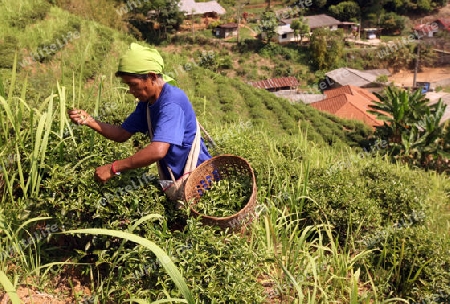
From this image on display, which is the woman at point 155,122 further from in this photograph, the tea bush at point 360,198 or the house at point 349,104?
the house at point 349,104

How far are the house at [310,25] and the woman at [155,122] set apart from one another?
3515 cm

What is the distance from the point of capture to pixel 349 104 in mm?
24469

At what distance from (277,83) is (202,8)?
1503 cm

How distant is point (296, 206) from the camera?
121 inches

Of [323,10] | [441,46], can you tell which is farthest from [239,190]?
[323,10]

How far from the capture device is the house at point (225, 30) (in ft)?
119

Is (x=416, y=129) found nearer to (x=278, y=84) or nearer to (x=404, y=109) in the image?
(x=404, y=109)

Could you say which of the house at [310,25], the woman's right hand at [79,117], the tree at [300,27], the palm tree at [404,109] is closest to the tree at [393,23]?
the house at [310,25]

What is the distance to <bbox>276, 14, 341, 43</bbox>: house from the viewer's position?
36.2 m

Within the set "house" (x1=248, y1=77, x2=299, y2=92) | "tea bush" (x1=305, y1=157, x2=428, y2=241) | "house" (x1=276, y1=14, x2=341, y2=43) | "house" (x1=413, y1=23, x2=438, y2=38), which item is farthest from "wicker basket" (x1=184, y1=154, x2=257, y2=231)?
"house" (x1=413, y1=23, x2=438, y2=38)

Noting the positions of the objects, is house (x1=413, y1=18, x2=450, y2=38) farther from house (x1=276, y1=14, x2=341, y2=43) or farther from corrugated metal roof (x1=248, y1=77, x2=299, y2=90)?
corrugated metal roof (x1=248, y1=77, x2=299, y2=90)

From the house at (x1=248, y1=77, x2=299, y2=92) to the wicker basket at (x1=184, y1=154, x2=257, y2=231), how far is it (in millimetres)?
26971

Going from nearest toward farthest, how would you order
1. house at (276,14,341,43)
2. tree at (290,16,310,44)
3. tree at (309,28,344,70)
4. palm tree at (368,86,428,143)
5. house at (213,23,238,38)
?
palm tree at (368,86,428,143) → tree at (309,28,344,70) → tree at (290,16,310,44) → house at (276,14,341,43) → house at (213,23,238,38)

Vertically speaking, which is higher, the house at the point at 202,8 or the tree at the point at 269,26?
the house at the point at 202,8
